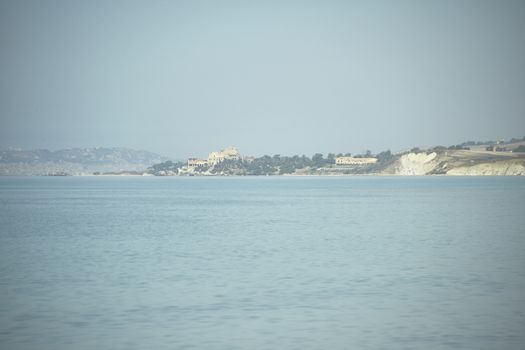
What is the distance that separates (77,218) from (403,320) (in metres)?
52.9

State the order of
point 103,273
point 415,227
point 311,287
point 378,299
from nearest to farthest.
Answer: point 378,299 → point 311,287 → point 103,273 → point 415,227

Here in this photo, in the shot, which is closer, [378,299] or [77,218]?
[378,299]

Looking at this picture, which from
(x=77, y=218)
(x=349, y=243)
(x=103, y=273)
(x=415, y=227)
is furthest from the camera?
(x=77, y=218)

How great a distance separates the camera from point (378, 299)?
76.9 feet

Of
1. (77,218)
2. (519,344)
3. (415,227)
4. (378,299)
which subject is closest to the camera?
(519,344)

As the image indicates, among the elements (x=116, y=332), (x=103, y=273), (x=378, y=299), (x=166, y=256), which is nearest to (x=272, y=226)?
(x=166, y=256)

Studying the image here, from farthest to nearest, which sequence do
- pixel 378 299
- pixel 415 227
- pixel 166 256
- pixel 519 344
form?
1. pixel 415 227
2. pixel 166 256
3. pixel 378 299
4. pixel 519 344

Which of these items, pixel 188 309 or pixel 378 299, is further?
pixel 378 299

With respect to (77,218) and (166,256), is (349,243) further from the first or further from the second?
(77,218)

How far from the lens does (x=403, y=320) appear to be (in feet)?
66.7

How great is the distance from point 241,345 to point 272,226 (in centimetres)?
3792

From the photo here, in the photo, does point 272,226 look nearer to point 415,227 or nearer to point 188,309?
point 415,227

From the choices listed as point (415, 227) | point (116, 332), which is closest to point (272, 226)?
point (415, 227)

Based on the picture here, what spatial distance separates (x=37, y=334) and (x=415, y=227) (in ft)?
128
